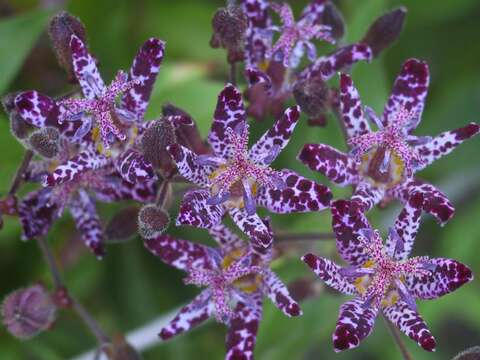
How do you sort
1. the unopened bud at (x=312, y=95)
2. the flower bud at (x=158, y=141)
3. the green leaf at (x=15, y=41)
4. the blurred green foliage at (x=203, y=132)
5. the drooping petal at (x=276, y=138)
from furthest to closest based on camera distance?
the blurred green foliage at (x=203, y=132), the green leaf at (x=15, y=41), the unopened bud at (x=312, y=95), the drooping petal at (x=276, y=138), the flower bud at (x=158, y=141)

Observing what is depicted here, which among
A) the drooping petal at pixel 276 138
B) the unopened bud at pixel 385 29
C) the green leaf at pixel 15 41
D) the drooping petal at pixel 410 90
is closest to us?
the drooping petal at pixel 276 138

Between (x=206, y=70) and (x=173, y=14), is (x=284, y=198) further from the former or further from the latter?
(x=173, y=14)

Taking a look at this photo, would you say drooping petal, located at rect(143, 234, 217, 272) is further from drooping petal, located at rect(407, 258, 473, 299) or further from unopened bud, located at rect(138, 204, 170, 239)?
drooping petal, located at rect(407, 258, 473, 299)

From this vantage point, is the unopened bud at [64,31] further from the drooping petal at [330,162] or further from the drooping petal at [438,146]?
the drooping petal at [438,146]

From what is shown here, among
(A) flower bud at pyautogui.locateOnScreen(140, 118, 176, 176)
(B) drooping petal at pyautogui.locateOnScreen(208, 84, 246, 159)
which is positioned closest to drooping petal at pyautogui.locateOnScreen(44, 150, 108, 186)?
(A) flower bud at pyautogui.locateOnScreen(140, 118, 176, 176)

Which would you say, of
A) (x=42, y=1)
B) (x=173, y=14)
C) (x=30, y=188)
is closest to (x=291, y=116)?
(x=30, y=188)

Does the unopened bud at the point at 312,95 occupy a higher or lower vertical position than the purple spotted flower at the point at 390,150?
higher

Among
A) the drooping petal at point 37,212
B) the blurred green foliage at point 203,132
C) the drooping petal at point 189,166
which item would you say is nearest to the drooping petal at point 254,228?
the drooping petal at point 189,166

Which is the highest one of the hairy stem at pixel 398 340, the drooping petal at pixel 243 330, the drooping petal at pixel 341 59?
the drooping petal at pixel 341 59
